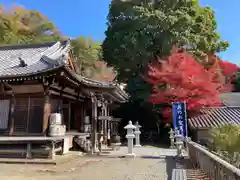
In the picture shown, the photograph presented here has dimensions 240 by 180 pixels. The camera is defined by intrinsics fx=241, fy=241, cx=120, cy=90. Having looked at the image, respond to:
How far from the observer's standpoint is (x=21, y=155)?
1105 centimetres

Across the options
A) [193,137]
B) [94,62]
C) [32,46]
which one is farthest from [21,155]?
[94,62]

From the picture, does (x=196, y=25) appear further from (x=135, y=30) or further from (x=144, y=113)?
(x=144, y=113)

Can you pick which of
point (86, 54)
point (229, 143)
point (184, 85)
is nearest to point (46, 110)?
point (229, 143)

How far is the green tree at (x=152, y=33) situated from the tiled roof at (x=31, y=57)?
28.6 feet

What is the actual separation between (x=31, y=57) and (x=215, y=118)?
1464cm

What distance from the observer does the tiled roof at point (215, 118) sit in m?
18.8

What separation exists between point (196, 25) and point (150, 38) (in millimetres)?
5170

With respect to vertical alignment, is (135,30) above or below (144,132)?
above

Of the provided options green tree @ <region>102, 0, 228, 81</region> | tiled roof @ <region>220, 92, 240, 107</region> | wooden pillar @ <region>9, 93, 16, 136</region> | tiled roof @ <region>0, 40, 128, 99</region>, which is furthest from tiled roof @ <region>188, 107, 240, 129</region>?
wooden pillar @ <region>9, 93, 16, 136</region>

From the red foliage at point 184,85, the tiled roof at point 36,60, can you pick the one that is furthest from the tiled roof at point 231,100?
the tiled roof at point 36,60

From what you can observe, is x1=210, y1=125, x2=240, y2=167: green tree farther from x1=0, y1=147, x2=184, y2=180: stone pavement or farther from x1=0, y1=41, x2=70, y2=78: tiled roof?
x1=0, y1=41, x2=70, y2=78: tiled roof

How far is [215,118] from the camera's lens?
19562 mm

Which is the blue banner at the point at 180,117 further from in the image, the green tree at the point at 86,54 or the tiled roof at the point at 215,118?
the green tree at the point at 86,54

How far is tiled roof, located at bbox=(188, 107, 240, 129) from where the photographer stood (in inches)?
741
